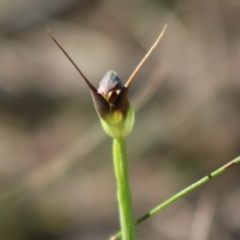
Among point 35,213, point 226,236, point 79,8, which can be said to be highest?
point 79,8

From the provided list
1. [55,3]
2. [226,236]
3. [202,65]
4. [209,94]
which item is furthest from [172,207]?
[55,3]

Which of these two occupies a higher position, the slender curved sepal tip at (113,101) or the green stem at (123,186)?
the slender curved sepal tip at (113,101)

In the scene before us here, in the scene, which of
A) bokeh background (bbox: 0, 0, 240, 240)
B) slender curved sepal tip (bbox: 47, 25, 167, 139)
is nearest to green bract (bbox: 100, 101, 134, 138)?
slender curved sepal tip (bbox: 47, 25, 167, 139)

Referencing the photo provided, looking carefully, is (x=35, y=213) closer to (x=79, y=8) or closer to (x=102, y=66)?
(x=102, y=66)

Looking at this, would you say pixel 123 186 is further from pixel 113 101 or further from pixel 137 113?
pixel 137 113

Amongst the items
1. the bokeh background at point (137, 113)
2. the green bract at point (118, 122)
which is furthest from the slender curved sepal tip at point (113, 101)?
the bokeh background at point (137, 113)

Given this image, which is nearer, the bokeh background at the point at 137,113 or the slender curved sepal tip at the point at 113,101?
the slender curved sepal tip at the point at 113,101

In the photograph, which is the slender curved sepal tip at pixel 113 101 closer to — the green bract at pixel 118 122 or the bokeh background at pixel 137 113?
the green bract at pixel 118 122

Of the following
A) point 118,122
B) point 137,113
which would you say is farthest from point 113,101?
point 137,113
